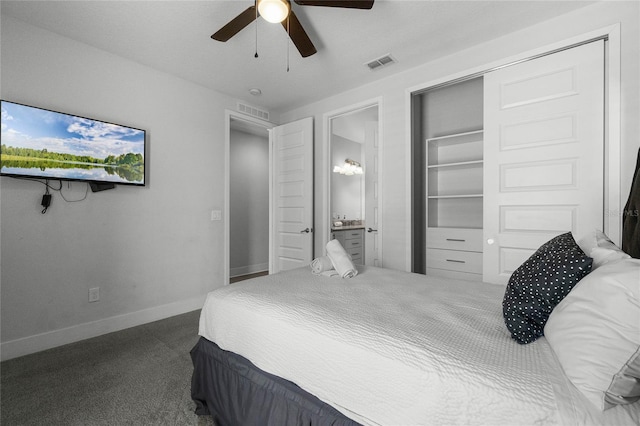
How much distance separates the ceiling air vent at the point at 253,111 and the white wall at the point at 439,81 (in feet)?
1.87

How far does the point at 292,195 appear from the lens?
4.07m

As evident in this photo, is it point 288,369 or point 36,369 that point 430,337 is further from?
point 36,369

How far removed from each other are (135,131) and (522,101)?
11.7ft

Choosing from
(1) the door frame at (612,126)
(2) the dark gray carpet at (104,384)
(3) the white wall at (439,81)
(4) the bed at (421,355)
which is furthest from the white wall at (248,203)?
(1) the door frame at (612,126)

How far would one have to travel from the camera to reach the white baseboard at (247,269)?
519cm

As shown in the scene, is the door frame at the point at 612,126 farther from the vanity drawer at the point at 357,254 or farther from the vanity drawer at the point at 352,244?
the vanity drawer at the point at 357,254

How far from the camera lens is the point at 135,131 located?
9.38 feet

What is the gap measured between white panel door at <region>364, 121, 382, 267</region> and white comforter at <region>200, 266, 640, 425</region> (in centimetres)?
191

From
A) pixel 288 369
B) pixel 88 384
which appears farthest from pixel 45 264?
pixel 288 369

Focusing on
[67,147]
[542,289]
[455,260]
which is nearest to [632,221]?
[542,289]

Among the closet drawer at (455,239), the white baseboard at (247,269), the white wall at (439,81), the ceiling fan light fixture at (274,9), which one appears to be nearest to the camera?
the ceiling fan light fixture at (274,9)

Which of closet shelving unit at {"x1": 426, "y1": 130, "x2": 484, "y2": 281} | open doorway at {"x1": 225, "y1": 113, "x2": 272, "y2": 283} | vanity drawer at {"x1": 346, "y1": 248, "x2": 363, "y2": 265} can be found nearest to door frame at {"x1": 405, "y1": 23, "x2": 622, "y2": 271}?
closet shelving unit at {"x1": 426, "y1": 130, "x2": 484, "y2": 281}

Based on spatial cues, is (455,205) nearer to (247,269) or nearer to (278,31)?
(278,31)

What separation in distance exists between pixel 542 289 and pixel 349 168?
4718mm
